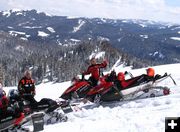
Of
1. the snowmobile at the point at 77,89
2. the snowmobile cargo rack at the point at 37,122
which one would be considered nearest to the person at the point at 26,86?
the snowmobile cargo rack at the point at 37,122

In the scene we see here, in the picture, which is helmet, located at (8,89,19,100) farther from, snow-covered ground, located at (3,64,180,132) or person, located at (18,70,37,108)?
snow-covered ground, located at (3,64,180,132)

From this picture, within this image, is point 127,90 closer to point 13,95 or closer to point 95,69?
point 95,69

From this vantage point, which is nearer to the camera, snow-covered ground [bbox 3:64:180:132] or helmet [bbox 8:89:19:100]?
snow-covered ground [bbox 3:64:180:132]

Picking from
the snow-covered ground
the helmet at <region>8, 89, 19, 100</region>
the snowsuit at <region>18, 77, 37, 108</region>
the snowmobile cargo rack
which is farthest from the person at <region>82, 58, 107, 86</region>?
the snowmobile cargo rack

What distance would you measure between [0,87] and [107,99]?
499cm

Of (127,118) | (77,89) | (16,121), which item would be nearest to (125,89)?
(77,89)

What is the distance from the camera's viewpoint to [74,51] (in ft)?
654

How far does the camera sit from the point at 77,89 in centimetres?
1673

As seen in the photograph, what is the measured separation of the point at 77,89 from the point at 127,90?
2120mm

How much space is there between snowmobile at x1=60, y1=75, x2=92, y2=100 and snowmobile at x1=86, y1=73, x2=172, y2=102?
0.26 metres

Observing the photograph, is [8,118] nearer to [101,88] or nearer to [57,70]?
[101,88]

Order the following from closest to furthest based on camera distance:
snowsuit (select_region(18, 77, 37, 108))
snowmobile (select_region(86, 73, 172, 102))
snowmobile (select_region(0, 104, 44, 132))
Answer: snowmobile (select_region(0, 104, 44, 132)) → snowsuit (select_region(18, 77, 37, 108)) → snowmobile (select_region(86, 73, 172, 102))

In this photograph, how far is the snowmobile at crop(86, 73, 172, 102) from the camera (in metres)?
16.5

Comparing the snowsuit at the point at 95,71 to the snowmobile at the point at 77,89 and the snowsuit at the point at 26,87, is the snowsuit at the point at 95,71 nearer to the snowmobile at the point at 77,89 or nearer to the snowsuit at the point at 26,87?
the snowmobile at the point at 77,89
